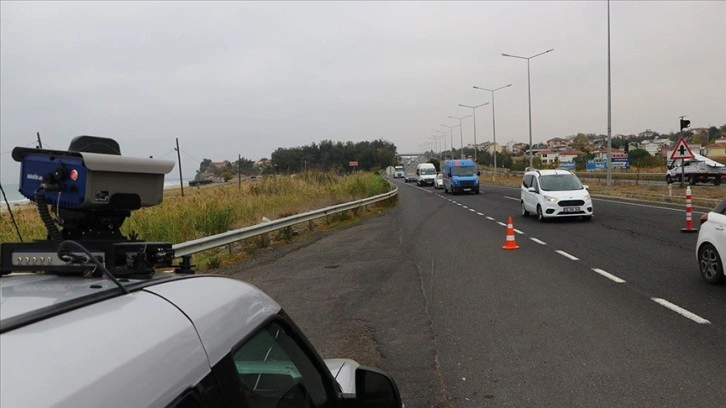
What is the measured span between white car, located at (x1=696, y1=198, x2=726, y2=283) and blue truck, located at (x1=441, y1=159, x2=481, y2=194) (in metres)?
33.8

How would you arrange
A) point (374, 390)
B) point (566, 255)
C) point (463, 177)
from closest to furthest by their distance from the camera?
point (374, 390) < point (566, 255) < point (463, 177)

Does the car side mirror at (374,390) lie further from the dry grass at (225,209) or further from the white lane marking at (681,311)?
the white lane marking at (681,311)

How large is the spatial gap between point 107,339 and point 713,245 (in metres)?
9.18

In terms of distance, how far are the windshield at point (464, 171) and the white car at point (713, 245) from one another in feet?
112

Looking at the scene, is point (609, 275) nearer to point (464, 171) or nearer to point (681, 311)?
point (681, 311)

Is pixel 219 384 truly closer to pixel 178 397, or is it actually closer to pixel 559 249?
pixel 178 397

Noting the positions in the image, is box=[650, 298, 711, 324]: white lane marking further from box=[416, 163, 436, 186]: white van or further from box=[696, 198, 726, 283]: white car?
box=[416, 163, 436, 186]: white van

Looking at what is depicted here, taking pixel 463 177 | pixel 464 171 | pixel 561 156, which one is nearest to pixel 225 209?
pixel 463 177

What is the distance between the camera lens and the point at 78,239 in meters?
2.06

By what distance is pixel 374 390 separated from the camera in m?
2.33

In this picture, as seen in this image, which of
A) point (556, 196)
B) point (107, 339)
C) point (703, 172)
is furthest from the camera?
point (703, 172)

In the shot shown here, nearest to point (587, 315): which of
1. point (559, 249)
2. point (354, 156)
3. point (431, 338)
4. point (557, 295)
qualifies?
point (557, 295)

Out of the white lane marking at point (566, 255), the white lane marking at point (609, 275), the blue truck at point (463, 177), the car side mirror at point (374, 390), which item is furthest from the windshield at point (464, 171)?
the car side mirror at point (374, 390)

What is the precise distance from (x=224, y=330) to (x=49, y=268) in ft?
1.84
